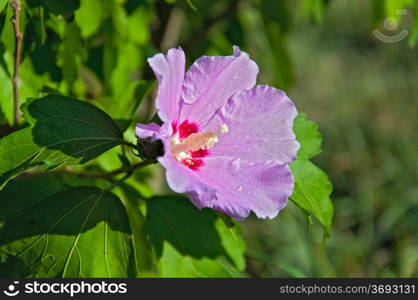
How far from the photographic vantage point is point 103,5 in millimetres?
1709

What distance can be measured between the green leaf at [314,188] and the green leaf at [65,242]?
0.39 m

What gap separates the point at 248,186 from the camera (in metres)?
1.29

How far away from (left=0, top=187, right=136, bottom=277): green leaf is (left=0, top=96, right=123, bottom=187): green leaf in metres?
0.15

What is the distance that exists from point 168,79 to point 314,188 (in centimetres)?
44

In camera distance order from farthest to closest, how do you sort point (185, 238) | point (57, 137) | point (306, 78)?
point (306, 78), point (185, 238), point (57, 137)

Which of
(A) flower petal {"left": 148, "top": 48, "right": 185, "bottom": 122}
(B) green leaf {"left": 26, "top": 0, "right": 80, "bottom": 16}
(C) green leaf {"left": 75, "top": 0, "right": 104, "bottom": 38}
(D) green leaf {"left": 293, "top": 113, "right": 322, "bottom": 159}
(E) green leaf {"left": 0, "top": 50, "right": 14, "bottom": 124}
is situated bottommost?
(D) green leaf {"left": 293, "top": 113, "right": 322, "bottom": 159}

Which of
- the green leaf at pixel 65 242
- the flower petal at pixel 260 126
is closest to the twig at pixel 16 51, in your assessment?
the green leaf at pixel 65 242

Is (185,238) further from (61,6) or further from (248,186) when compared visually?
(61,6)

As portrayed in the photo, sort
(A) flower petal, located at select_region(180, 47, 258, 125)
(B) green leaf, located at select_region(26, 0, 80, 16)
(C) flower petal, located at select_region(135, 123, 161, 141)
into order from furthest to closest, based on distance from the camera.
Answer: (B) green leaf, located at select_region(26, 0, 80, 16)
(A) flower petal, located at select_region(180, 47, 258, 125)
(C) flower petal, located at select_region(135, 123, 161, 141)

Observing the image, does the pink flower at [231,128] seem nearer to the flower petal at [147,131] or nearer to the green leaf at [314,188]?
the flower petal at [147,131]

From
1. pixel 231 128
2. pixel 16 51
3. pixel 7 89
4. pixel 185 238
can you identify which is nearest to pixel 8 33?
pixel 16 51

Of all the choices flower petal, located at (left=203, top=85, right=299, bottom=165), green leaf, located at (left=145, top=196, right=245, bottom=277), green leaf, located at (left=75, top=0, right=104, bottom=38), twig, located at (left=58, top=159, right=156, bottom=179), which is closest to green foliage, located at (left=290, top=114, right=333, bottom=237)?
flower petal, located at (left=203, top=85, right=299, bottom=165)

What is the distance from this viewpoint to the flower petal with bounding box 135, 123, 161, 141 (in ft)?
3.88

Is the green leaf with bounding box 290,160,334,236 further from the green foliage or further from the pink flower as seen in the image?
the pink flower
